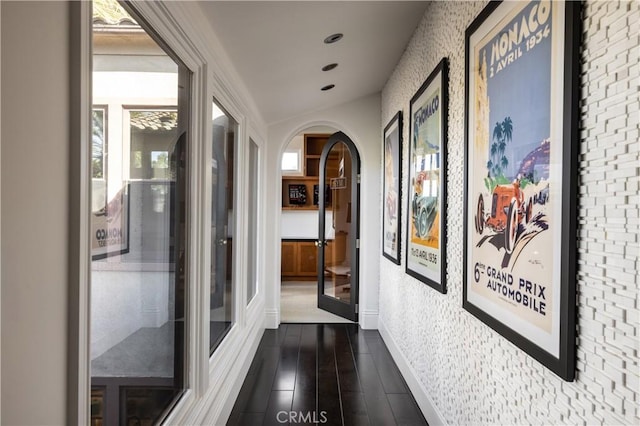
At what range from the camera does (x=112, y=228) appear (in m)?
1.13

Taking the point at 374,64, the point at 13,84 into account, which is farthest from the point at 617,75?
the point at 374,64

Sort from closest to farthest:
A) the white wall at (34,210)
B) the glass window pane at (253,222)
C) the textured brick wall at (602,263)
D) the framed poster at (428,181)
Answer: the white wall at (34,210), the textured brick wall at (602,263), the framed poster at (428,181), the glass window pane at (253,222)

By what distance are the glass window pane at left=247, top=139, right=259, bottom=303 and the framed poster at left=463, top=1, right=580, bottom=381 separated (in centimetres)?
235

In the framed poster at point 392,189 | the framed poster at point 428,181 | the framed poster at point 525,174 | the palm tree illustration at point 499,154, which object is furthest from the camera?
the framed poster at point 392,189

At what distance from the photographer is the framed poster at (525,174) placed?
0.96 m

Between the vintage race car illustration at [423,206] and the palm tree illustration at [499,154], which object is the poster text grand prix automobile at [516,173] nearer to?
the palm tree illustration at [499,154]

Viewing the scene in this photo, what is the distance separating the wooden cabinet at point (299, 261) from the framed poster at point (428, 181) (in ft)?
13.7

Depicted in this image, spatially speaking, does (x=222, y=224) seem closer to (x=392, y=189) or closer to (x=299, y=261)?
(x=392, y=189)

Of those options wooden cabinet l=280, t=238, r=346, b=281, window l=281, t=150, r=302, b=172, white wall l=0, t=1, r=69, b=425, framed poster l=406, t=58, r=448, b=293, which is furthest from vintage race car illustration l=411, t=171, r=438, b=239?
window l=281, t=150, r=302, b=172

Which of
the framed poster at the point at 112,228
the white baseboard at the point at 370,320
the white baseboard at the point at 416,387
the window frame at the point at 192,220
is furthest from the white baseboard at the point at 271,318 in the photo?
the framed poster at the point at 112,228

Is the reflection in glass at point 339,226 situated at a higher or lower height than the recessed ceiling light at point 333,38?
lower

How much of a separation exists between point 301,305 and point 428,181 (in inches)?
132

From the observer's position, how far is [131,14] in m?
1.19

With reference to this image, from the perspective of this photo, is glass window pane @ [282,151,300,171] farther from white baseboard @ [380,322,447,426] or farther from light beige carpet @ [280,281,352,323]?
white baseboard @ [380,322,447,426]
